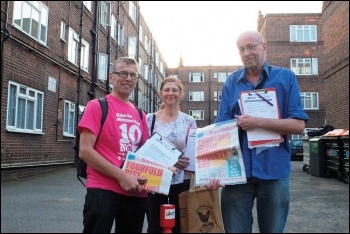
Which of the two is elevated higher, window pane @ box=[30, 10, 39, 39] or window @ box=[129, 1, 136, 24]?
window @ box=[129, 1, 136, 24]

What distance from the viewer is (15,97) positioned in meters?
10.9

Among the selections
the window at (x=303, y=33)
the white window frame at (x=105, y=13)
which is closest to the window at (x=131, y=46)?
the white window frame at (x=105, y=13)

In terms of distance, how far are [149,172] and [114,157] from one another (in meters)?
0.27

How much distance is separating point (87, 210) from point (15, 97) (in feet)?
31.7

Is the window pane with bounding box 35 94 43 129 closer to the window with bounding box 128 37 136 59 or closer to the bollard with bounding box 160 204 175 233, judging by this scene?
the bollard with bounding box 160 204 175 233

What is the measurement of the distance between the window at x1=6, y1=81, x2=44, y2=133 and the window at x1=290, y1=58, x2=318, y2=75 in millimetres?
22406

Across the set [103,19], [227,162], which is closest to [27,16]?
[103,19]

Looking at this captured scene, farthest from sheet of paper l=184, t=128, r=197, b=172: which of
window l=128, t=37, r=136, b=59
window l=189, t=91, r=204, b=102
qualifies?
window l=189, t=91, r=204, b=102

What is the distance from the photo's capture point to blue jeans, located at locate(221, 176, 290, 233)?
90.7 inches

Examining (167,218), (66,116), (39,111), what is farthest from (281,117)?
(66,116)

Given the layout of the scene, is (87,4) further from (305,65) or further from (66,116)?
(305,65)

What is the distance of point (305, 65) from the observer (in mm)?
29047

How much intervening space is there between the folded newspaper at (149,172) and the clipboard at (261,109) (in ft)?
2.15

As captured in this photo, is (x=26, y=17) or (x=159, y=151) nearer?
(x=159, y=151)
